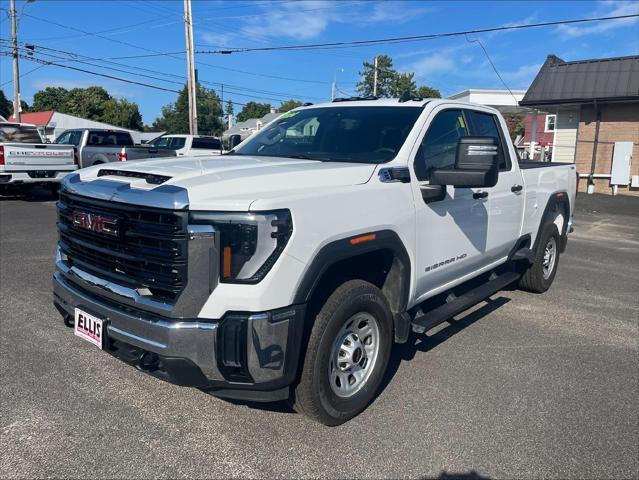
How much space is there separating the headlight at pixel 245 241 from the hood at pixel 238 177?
6 cm

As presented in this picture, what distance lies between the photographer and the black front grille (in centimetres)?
255

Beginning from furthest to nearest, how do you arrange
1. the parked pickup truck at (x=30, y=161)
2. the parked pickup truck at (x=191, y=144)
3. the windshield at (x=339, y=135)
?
the parked pickup truck at (x=191, y=144)
the parked pickup truck at (x=30, y=161)
the windshield at (x=339, y=135)

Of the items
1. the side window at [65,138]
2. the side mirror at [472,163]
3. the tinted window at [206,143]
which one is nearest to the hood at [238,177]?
the side mirror at [472,163]

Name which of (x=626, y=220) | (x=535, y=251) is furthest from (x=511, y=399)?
(x=626, y=220)

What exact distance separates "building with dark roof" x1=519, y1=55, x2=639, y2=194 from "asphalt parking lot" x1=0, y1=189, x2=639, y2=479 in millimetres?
17837

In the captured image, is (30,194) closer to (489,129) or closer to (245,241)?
(489,129)

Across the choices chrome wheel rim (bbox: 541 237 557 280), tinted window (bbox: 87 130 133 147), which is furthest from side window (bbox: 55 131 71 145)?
chrome wheel rim (bbox: 541 237 557 280)

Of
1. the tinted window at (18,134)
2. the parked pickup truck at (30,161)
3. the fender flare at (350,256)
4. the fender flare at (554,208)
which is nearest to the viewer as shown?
the fender flare at (350,256)

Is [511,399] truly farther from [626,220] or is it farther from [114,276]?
[626,220]

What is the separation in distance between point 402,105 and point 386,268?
4.71ft

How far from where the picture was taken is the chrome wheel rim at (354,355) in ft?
10.2

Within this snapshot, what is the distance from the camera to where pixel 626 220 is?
556 inches

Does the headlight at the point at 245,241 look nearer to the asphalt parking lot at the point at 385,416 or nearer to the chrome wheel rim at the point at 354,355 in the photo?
the chrome wheel rim at the point at 354,355

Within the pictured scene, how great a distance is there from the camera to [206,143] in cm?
1936
